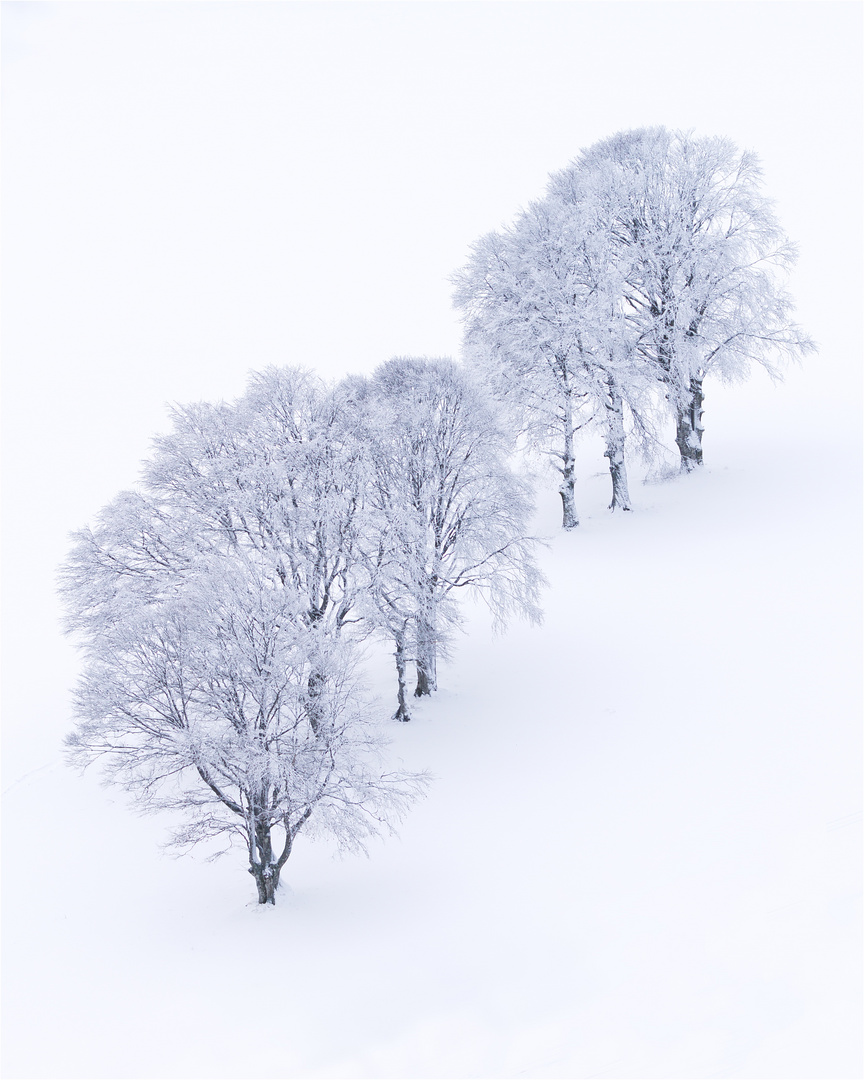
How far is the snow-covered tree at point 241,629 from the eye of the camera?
1389cm

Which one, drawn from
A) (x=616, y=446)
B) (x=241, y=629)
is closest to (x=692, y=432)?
(x=616, y=446)

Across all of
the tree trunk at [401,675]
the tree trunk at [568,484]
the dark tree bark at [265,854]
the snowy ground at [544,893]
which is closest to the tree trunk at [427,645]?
the tree trunk at [401,675]

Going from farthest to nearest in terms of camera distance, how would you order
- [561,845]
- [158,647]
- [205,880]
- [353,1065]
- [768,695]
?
[768,695], [205,880], [561,845], [158,647], [353,1065]

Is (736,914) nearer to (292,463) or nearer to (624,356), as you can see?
(292,463)

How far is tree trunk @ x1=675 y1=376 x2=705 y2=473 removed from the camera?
32.0 metres

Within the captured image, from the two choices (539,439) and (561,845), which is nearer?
(561,845)

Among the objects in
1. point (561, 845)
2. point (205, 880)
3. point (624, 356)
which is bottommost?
point (205, 880)

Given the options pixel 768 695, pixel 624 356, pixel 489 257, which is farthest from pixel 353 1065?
pixel 489 257

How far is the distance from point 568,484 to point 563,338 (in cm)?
570

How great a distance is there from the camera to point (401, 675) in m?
20.3

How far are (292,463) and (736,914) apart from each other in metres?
13.5

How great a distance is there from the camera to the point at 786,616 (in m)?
21.2

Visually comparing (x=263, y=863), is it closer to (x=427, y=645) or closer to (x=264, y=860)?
(x=264, y=860)

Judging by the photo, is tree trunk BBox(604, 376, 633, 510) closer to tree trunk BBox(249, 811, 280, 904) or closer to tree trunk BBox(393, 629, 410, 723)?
tree trunk BBox(393, 629, 410, 723)
